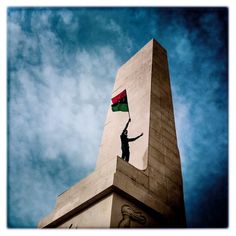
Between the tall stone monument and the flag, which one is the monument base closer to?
the tall stone monument

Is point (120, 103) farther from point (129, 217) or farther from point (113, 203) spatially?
point (129, 217)

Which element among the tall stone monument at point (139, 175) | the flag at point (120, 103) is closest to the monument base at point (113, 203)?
the tall stone monument at point (139, 175)

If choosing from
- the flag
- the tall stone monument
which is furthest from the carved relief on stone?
the flag

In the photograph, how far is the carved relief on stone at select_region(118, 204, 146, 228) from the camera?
877cm

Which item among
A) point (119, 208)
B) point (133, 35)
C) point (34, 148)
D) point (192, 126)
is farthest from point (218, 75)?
point (34, 148)

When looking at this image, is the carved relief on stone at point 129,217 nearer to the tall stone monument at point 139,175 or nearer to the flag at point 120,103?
the tall stone monument at point 139,175

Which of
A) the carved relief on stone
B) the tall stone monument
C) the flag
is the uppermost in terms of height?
the flag

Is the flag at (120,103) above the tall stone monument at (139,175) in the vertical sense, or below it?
above

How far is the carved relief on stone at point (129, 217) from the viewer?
345 inches

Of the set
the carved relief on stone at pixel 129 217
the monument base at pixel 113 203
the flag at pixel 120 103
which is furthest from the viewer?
the flag at pixel 120 103

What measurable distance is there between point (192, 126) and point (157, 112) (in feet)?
4.91

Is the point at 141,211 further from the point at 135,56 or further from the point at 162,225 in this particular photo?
the point at 135,56

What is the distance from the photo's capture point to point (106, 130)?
1500 centimetres

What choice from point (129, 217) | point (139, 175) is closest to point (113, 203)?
point (129, 217)
